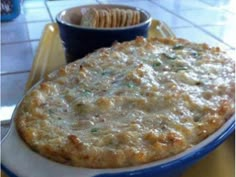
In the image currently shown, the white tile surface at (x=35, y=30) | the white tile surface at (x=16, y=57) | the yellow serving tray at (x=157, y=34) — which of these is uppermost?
the yellow serving tray at (x=157, y=34)

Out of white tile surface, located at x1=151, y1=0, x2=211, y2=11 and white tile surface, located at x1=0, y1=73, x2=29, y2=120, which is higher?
white tile surface, located at x1=0, y1=73, x2=29, y2=120

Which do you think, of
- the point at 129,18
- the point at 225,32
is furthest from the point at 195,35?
the point at 129,18

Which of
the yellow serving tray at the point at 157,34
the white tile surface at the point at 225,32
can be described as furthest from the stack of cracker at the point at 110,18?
the white tile surface at the point at 225,32

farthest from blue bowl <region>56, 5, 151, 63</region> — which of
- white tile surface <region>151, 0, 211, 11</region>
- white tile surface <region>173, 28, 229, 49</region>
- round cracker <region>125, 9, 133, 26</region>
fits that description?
white tile surface <region>151, 0, 211, 11</region>

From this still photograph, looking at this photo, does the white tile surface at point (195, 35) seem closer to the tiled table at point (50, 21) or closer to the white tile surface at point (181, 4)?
the tiled table at point (50, 21)

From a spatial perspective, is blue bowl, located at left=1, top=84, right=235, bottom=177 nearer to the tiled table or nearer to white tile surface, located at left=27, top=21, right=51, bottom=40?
the tiled table

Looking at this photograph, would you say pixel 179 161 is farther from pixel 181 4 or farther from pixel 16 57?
pixel 181 4

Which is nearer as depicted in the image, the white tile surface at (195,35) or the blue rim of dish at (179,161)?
the blue rim of dish at (179,161)
